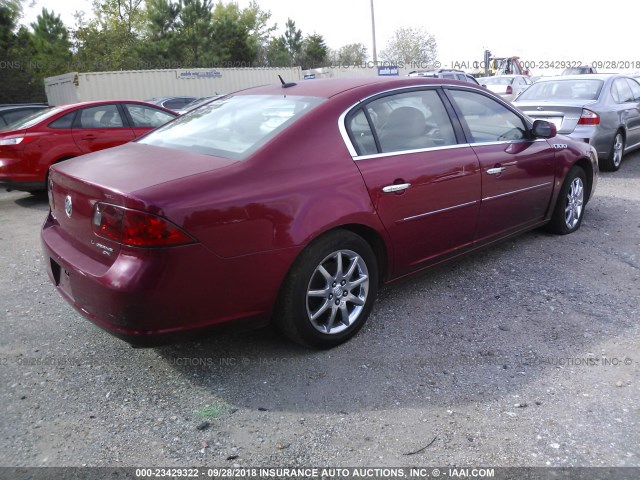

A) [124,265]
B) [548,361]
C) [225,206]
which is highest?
[225,206]

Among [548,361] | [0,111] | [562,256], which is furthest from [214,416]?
[0,111]

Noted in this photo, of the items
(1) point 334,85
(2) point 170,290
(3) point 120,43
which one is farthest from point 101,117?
(3) point 120,43

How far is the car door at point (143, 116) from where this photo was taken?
8297 mm

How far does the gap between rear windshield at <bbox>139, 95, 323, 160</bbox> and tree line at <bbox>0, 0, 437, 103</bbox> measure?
1295 inches

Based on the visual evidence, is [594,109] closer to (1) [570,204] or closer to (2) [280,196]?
(1) [570,204]

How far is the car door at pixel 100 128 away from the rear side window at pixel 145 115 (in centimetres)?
19

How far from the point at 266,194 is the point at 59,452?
1522 mm

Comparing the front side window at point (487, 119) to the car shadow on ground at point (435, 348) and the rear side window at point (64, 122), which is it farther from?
the rear side window at point (64, 122)

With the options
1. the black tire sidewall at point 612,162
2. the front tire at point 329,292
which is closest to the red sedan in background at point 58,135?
the front tire at point 329,292

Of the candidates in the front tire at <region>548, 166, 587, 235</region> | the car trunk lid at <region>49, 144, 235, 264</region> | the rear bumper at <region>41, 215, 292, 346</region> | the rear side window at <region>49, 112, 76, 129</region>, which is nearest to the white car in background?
the front tire at <region>548, 166, 587, 235</region>

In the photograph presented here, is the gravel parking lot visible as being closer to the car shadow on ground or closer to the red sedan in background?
the car shadow on ground

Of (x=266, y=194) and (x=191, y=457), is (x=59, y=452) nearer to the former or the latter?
(x=191, y=457)

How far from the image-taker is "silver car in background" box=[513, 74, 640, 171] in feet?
25.7

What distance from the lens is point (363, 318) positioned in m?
3.38
